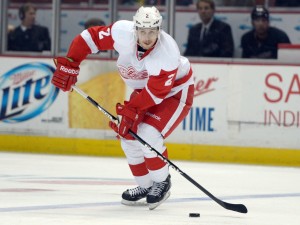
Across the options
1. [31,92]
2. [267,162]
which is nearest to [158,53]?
[267,162]

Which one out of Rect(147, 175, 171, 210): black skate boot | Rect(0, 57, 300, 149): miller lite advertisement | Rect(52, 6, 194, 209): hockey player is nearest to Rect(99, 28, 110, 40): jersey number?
Rect(52, 6, 194, 209): hockey player

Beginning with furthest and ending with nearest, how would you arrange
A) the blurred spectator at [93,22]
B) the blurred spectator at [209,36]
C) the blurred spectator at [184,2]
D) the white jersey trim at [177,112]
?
the blurred spectator at [93,22] → the blurred spectator at [184,2] → the blurred spectator at [209,36] → the white jersey trim at [177,112]

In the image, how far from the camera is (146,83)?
24.1 feet

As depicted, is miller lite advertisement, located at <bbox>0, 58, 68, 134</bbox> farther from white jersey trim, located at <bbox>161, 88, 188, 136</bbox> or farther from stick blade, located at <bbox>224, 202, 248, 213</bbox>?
stick blade, located at <bbox>224, 202, 248, 213</bbox>

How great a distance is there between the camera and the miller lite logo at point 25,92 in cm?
1214

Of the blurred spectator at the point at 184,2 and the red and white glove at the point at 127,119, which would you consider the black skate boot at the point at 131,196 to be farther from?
the blurred spectator at the point at 184,2

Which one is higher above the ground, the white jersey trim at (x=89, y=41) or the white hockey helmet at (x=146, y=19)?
the white hockey helmet at (x=146, y=19)

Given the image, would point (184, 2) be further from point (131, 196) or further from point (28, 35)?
point (131, 196)

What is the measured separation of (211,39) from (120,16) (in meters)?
1.03

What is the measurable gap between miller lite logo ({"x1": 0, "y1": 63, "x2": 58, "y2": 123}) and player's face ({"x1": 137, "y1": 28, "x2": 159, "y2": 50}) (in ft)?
16.3

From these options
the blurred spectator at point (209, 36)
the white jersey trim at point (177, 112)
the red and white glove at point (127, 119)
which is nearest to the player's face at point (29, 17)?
the blurred spectator at point (209, 36)

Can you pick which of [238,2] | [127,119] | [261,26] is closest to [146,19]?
[127,119]

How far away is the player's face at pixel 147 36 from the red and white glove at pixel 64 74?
602 millimetres

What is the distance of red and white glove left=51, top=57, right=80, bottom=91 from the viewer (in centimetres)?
756
